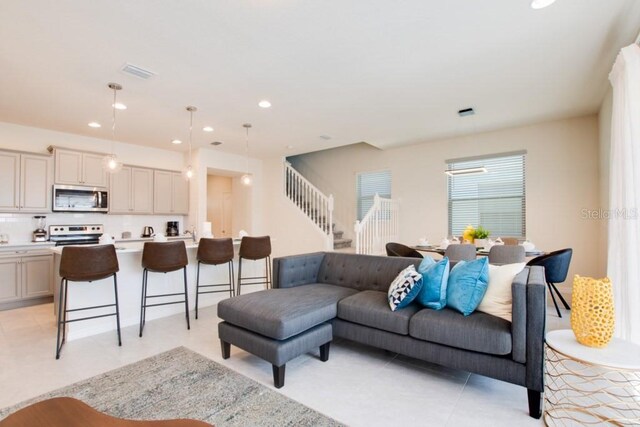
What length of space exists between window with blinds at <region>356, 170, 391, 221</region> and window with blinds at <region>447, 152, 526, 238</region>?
142 centimetres

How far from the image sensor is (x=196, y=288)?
4168mm

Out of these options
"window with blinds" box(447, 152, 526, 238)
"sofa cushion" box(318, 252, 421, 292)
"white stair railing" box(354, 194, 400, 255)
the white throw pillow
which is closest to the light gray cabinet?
"sofa cushion" box(318, 252, 421, 292)

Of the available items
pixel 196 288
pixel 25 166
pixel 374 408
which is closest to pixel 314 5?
pixel 374 408

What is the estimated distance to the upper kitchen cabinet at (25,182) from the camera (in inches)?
180

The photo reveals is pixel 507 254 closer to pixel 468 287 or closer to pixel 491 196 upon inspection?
pixel 468 287

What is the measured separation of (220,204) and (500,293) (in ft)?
23.9

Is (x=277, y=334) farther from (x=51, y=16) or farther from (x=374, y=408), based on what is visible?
(x=51, y=16)

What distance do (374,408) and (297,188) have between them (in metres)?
5.63

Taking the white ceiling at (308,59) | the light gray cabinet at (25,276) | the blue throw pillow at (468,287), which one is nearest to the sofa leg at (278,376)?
the blue throw pillow at (468,287)

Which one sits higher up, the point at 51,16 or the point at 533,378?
the point at 51,16

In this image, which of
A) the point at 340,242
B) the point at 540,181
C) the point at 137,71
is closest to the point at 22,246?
the point at 137,71

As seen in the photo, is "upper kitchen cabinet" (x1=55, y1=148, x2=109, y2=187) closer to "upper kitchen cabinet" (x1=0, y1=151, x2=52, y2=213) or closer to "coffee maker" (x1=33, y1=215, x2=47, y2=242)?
"upper kitchen cabinet" (x1=0, y1=151, x2=52, y2=213)

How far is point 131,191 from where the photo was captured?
584cm

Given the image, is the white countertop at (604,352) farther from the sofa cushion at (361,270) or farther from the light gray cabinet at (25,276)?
the light gray cabinet at (25,276)
